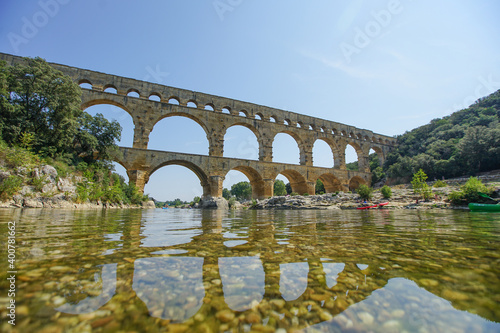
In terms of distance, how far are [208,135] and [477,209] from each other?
1594 cm

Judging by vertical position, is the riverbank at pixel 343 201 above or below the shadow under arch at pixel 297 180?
below

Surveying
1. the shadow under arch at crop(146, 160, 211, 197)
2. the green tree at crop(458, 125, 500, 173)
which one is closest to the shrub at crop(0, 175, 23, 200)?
the shadow under arch at crop(146, 160, 211, 197)

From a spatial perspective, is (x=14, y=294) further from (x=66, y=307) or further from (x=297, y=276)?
(x=297, y=276)

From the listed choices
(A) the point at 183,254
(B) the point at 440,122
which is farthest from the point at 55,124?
(B) the point at 440,122

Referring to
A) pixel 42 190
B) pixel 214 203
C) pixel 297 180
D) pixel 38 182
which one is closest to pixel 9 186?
pixel 38 182

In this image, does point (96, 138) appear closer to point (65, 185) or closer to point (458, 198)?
point (65, 185)

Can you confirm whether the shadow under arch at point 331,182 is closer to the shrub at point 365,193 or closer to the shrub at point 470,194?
the shrub at point 365,193

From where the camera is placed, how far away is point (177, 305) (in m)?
0.73

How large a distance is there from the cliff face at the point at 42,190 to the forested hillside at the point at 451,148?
94.7ft

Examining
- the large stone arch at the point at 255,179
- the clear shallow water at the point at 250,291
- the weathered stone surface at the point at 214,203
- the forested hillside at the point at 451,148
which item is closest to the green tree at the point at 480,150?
the forested hillside at the point at 451,148

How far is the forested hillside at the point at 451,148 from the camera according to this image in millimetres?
23609

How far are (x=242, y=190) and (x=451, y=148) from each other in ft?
133

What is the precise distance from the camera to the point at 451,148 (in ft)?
88.1

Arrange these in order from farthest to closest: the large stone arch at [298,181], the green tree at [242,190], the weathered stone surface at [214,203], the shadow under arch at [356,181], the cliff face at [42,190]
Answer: the green tree at [242,190] < the shadow under arch at [356,181] < the large stone arch at [298,181] < the weathered stone surface at [214,203] < the cliff face at [42,190]
